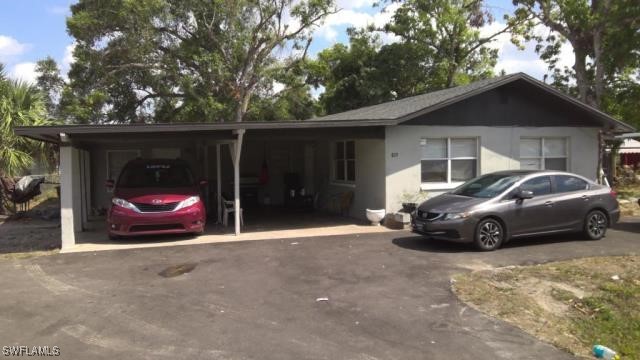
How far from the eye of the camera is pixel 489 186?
34.4 feet

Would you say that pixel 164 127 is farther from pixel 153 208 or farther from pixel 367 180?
pixel 367 180

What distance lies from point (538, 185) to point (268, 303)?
625 centimetres

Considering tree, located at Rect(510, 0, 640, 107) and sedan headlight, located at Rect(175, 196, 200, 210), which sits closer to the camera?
sedan headlight, located at Rect(175, 196, 200, 210)

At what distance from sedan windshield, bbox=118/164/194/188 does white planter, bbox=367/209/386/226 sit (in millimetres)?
4297

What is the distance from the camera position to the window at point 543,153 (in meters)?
14.7

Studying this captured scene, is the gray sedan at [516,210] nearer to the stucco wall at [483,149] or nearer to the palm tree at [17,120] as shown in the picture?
the stucco wall at [483,149]

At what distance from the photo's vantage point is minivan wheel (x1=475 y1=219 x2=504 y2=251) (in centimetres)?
975

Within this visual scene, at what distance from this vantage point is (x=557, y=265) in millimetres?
8492

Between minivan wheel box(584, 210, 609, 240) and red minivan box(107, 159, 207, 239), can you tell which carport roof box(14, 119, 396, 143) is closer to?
red minivan box(107, 159, 207, 239)

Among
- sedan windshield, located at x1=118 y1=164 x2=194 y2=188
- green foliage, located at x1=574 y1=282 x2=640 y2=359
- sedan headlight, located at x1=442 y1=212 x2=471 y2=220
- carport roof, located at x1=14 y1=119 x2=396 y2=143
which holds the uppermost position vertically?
carport roof, located at x1=14 y1=119 x2=396 y2=143

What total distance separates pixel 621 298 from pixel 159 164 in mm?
9773

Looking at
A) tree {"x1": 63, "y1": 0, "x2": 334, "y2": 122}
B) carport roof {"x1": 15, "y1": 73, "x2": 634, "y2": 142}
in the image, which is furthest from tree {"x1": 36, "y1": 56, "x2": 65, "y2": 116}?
carport roof {"x1": 15, "y1": 73, "x2": 634, "y2": 142}

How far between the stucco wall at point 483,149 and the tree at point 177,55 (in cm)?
1303

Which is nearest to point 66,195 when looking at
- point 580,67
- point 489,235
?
point 489,235
